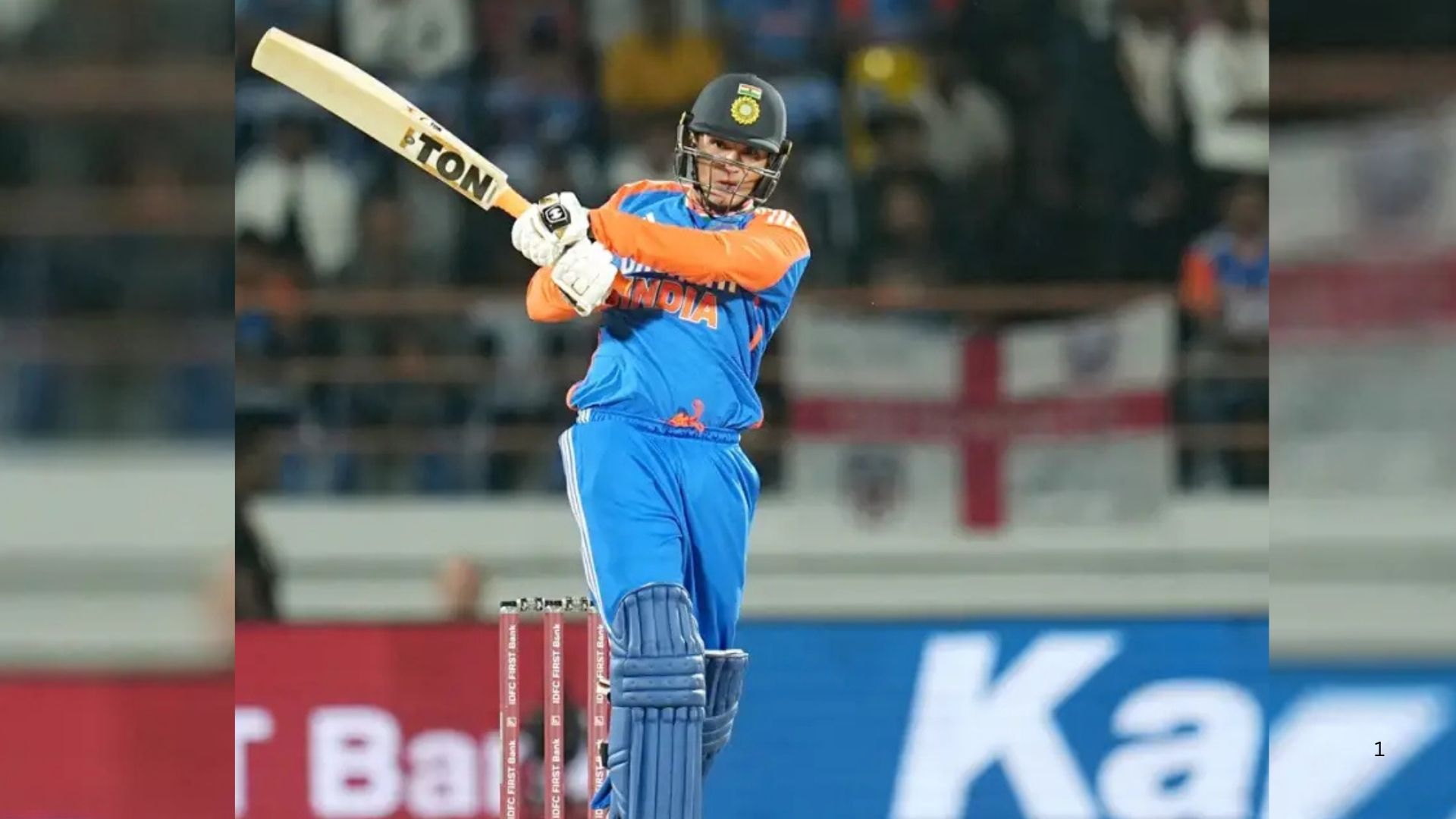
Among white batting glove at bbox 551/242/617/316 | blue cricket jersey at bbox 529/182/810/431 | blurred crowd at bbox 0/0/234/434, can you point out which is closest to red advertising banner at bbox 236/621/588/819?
blurred crowd at bbox 0/0/234/434

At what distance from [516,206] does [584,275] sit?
0.36 meters

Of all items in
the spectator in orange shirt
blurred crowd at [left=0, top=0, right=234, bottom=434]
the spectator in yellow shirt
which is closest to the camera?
blurred crowd at [left=0, top=0, right=234, bottom=434]

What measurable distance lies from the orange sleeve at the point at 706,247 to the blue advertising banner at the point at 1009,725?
1857mm

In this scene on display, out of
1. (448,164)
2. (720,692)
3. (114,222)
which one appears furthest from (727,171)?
(114,222)

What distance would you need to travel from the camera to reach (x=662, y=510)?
439 cm

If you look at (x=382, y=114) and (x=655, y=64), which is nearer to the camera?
(x=382, y=114)

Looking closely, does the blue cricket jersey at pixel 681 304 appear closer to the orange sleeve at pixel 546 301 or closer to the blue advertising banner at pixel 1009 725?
the orange sleeve at pixel 546 301

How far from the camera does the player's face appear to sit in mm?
4516

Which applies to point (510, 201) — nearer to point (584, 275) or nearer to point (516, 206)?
point (516, 206)

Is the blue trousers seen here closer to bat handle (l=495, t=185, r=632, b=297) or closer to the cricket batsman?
the cricket batsman

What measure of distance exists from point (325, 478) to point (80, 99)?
5.00ft

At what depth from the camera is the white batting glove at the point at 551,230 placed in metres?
4.29

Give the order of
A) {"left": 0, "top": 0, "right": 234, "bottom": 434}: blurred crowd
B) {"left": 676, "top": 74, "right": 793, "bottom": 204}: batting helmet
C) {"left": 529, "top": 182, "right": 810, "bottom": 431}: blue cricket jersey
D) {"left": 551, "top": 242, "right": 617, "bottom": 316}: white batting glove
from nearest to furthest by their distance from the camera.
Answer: {"left": 551, "top": 242, "right": 617, "bottom": 316}: white batting glove → {"left": 529, "top": 182, "right": 810, "bottom": 431}: blue cricket jersey → {"left": 676, "top": 74, "right": 793, "bottom": 204}: batting helmet → {"left": 0, "top": 0, "right": 234, "bottom": 434}: blurred crowd

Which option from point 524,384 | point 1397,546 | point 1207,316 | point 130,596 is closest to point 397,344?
point 524,384
